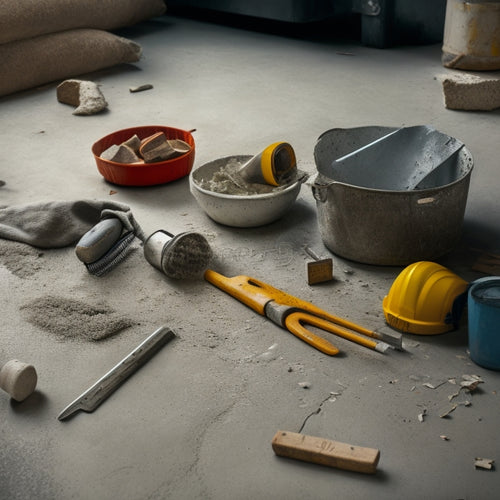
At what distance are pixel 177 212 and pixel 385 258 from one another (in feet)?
4.33

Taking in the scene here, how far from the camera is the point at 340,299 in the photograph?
123 inches

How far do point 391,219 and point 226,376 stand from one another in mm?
1064

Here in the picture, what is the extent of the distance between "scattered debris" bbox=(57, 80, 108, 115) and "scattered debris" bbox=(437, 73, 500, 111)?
2750 mm

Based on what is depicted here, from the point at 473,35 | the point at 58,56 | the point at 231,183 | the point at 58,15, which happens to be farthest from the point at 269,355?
the point at 58,15

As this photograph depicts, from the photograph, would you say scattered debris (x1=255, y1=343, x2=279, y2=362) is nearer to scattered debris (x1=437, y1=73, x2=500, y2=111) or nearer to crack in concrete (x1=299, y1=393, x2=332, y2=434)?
crack in concrete (x1=299, y1=393, x2=332, y2=434)

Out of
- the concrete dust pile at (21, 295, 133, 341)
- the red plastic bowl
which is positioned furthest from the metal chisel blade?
the red plastic bowl

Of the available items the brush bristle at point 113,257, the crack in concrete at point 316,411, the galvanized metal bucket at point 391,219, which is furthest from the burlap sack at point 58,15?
the crack in concrete at point 316,411

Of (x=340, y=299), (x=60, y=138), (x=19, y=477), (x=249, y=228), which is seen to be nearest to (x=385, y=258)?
(x=340, y=299)

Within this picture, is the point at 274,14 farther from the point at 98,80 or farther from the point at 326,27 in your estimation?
the point at 98,80

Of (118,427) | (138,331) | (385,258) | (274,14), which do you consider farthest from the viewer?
(274,14)

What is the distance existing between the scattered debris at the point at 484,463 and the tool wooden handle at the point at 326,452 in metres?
0.32

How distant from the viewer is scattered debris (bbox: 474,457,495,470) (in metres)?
2.21

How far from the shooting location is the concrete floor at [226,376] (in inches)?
88.1

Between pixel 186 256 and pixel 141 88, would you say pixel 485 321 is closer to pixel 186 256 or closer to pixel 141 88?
pixel 186 256
